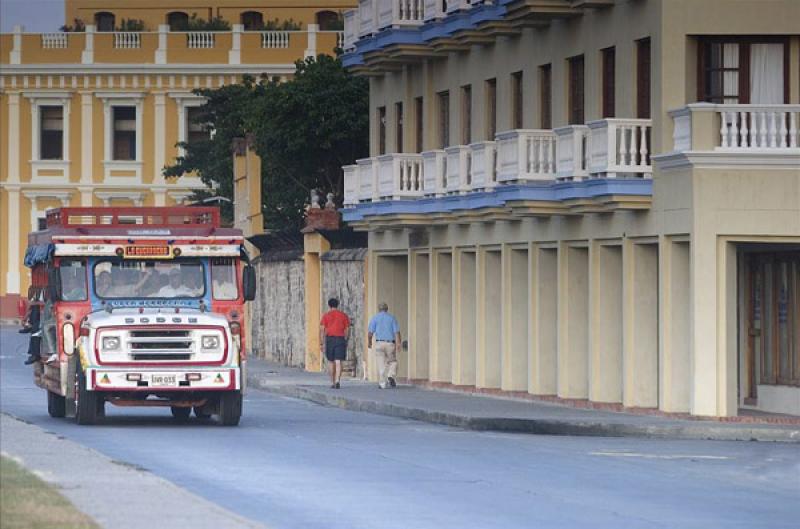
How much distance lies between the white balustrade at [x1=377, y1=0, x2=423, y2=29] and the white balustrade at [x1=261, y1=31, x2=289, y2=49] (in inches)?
2026

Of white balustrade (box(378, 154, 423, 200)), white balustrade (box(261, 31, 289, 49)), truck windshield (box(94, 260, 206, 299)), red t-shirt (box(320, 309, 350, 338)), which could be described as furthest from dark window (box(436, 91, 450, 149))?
white balustrade (box(261, 31, 289, 49))

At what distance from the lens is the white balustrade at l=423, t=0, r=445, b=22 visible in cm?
4422

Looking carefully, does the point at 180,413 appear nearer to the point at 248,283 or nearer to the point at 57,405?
the point at 57,405

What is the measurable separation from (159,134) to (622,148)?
215 feet

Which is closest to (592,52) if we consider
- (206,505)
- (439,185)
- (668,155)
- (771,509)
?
(668,155)

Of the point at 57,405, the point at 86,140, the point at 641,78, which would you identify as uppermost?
the point at 86,140

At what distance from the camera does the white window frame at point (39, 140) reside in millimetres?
98000

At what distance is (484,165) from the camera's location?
4128 cm

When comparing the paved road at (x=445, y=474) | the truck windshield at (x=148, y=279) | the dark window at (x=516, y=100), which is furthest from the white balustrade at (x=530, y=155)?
the truck windshield at (x=148, y=279)

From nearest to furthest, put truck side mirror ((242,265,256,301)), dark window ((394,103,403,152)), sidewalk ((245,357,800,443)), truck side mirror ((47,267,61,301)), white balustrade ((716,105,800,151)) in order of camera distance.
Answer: sidewalk ((245,357,800,443)) < truck side mirror ((47,267,61,301)) < truck side mirror ((242,265,256,301)) < white balustrade ((716,105,800,151)) < dark window ((394,103,403,152))

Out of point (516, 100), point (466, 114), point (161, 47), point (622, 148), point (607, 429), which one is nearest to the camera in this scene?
point (607, 429)

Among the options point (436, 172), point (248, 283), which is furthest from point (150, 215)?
point (436, 172)

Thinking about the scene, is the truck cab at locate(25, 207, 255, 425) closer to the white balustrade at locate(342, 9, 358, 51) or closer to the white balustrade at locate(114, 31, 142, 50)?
the white balustrade at locate(342, 9, 358, 51)

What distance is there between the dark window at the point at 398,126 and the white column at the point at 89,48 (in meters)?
49.7
